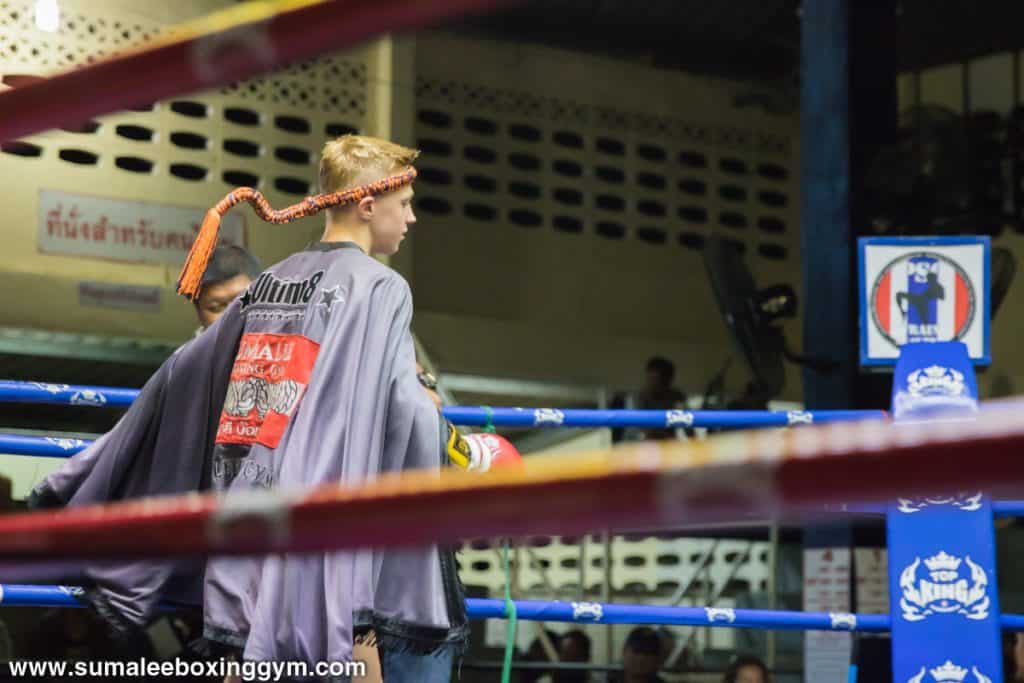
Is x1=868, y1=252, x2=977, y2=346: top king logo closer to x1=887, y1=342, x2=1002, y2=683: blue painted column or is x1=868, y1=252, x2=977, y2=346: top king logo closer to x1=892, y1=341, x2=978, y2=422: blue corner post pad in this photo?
x1=892, y1=341, x2=978, y2=422: blue corner post pad

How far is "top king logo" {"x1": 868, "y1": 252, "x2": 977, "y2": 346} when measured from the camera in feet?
13.9

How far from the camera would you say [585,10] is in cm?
796

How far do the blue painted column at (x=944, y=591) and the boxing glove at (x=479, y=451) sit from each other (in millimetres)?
924

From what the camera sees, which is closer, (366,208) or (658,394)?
(366,208)

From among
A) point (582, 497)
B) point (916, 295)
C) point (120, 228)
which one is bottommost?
point (582, 497)

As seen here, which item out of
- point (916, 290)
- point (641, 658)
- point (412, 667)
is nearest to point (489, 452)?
point (412, 667)

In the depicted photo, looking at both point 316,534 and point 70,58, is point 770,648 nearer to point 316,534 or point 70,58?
point 70,58

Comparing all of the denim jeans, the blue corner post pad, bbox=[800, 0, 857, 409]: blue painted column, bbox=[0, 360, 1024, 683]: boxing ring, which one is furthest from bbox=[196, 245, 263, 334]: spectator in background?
bbox=[800, 0, 857, 409]: blue painted column

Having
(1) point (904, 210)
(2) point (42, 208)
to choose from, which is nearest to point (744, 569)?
(1) point (904, 210)

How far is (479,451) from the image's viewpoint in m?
2.46

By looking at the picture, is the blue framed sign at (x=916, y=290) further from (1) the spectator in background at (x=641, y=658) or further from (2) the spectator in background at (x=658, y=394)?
(2) the spectator in background at (x=658, y=394)

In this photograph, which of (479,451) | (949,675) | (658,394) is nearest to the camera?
(479,451)

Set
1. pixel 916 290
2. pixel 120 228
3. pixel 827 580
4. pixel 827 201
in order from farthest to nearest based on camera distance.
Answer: pixel 827 201 → pixel 120 228 → pixel 827 580 → pixel 916 290

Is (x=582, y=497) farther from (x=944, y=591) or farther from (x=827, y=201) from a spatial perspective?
(x=827, y=201)
